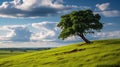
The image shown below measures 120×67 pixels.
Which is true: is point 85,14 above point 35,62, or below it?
above

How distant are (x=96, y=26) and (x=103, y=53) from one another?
2277 centimetres

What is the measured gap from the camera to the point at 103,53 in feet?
174

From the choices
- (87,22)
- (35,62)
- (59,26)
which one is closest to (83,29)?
(87,22)

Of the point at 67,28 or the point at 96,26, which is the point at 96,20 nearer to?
the point at 96,26

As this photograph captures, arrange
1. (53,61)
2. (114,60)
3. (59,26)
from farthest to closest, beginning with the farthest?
1. (59,26)
2. (53,61)
3. (114,60)

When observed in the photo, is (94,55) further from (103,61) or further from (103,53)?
(103,61)

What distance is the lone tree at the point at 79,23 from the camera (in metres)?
71.9

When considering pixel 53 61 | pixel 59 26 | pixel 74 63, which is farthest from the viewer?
pixel 59 26

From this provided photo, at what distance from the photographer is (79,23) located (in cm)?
7188

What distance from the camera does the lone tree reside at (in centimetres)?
7194

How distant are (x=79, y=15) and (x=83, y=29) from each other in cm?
477

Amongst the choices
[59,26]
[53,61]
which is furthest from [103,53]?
[59,26]

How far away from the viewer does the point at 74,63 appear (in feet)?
164

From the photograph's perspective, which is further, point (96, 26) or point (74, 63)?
point (96, 26)
